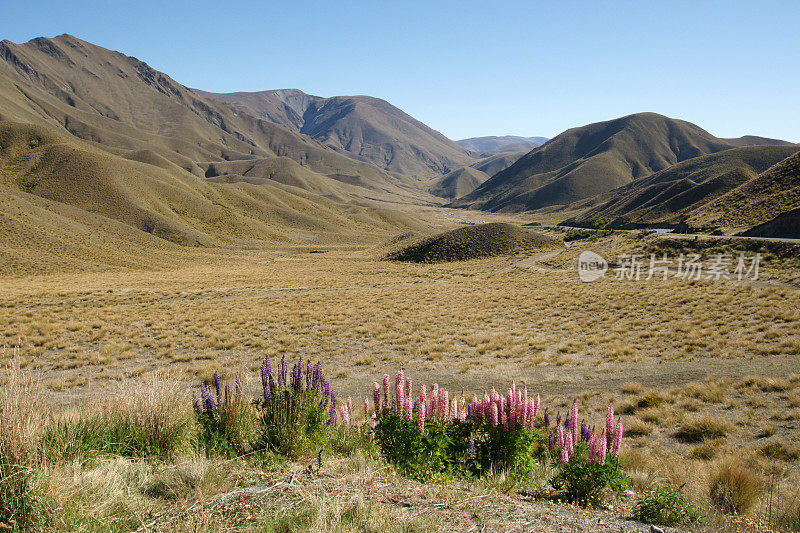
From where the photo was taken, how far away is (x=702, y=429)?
7598mm

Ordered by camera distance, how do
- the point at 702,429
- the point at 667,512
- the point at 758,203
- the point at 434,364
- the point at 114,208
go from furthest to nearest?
the point at 114,208
the point at 758,203
the point at 434,364
the point at 702,429
the point at 667,512

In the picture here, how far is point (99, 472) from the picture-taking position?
346cm

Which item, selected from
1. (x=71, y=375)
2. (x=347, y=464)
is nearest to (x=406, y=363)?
(x=347, y=464)

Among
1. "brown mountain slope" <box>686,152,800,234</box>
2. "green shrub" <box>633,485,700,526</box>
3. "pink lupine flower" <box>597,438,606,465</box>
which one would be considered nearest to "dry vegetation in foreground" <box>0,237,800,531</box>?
"green shrub" <box>633,485,700,526</box>

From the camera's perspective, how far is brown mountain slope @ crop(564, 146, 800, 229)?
269ft

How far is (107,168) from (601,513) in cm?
11553

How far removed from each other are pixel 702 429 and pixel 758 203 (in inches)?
2055

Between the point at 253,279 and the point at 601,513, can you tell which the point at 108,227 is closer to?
the point at 253,279

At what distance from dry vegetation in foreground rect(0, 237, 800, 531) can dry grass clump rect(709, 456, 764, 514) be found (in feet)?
0.07

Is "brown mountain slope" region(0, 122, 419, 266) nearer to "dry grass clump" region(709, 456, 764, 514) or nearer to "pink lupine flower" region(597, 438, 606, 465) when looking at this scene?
"pink lupine flower" region(597, 438, 606, 465)

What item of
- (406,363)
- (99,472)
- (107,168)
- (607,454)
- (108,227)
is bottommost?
(406,363)

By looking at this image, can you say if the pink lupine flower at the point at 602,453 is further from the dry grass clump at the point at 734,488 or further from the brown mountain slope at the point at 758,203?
the brown mountain slope at the point at 758,203

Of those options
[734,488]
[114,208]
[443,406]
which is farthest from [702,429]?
[114,208]

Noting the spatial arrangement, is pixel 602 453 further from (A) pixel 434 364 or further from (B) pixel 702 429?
(A) pixel 434 364
